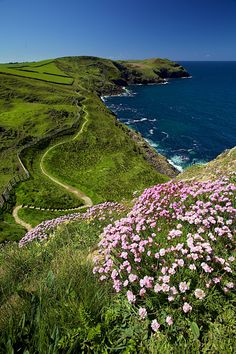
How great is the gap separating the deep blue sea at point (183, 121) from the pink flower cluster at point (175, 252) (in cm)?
7501

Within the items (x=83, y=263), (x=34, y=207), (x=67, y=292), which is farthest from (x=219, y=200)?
(x=34, y=207)

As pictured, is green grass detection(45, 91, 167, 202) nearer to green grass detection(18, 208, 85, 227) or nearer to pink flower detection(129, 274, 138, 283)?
green grass detection(18, 208, 85, 227)

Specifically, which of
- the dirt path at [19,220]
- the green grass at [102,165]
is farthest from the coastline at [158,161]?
the dirt path at [19,220]

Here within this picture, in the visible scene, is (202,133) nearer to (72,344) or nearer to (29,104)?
(29,104)

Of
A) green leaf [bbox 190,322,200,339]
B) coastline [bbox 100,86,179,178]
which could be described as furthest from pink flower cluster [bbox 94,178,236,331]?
coastline [bbox 100,86,179,178]

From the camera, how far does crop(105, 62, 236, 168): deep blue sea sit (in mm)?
93000

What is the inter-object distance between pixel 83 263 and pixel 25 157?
65.2 metres

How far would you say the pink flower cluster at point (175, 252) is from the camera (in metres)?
5.89

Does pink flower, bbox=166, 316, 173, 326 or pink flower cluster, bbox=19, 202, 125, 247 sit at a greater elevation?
pink flower, bbox=166, 316, 173, 326

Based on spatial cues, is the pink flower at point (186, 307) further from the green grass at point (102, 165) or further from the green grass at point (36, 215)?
the green grass at point (102, 165)

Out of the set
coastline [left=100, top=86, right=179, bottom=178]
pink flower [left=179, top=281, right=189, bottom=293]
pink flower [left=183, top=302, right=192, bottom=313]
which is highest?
pink flower [left=179, top=281, right=189, bottom=293]

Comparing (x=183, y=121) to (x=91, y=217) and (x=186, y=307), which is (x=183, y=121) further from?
(x=186, y=307)

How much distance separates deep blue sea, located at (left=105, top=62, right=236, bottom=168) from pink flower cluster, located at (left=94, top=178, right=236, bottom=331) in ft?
246

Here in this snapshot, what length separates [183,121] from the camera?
130 m
